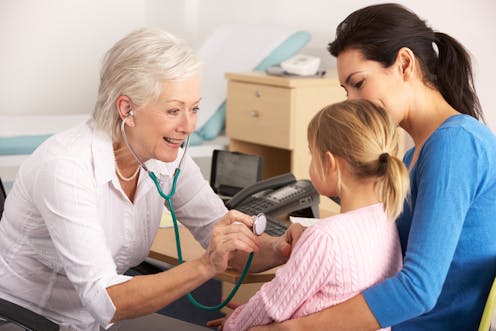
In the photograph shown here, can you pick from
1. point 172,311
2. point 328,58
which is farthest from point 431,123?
point 328,58

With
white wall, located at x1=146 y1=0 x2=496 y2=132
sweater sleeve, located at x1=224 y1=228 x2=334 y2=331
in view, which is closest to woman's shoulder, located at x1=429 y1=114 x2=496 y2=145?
sweater sleeve, located at x1=224 y1=228 x2=334 y2=331

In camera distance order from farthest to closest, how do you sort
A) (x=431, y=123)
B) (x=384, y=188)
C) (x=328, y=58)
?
(x=328, y=58) → (x=431, y=123) → (x=384, y=188)

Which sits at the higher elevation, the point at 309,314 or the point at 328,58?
the point at 309,314

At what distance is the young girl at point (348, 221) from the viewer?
1522mm

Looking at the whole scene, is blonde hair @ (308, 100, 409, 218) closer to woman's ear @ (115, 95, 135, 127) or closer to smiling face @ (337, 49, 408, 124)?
smiling face @ (337, 49, 408, 124)

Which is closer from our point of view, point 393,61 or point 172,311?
point 393,61

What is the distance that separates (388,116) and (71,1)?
4.50m

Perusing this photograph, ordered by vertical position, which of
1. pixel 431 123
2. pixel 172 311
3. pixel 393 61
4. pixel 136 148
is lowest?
pixel 172 311

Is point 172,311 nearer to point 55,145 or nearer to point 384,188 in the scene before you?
point 55,145

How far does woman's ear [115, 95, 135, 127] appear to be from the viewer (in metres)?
1.86

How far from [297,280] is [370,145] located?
278 millimetres

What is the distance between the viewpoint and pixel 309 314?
156 centimetres

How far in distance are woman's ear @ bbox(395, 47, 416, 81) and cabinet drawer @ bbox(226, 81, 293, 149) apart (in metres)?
2.31

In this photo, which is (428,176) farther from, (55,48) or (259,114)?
(55,48)
